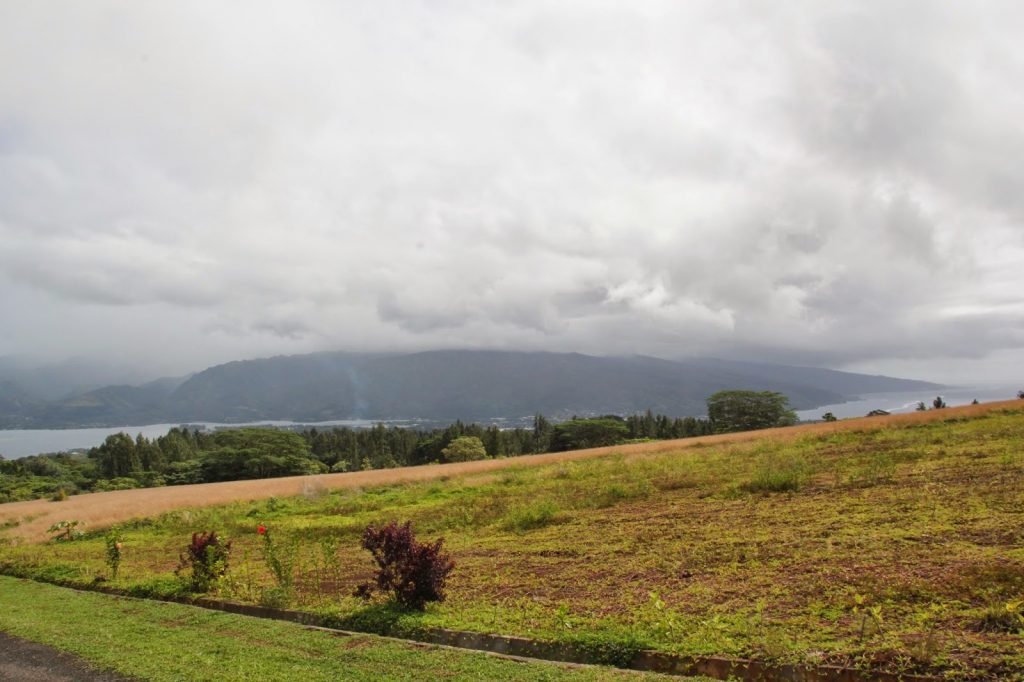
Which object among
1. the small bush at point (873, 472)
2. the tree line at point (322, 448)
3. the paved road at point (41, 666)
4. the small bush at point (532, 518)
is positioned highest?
the small bush at point (873, 472)

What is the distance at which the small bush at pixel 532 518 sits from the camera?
59.4 feet

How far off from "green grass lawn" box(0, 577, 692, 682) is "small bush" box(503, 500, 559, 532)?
911 centimetres

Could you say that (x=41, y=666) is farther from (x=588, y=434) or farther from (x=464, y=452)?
(x=588, y=434)

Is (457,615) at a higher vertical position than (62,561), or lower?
higher

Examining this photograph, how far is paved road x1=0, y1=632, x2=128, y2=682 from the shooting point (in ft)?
27.0

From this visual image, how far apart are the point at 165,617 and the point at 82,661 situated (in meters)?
2.50

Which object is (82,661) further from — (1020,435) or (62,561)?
(1020,435)

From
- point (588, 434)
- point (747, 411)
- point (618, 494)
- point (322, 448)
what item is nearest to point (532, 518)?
point (618, 494)

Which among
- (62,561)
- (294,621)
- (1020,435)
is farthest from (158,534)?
(1020,435)

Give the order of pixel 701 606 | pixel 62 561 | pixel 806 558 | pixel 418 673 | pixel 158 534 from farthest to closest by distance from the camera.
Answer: pixel 158 534
pixel 62 561
pixel 806 558
pixel 701 606
pixel 418 673

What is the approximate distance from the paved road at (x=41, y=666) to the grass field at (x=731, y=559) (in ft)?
11.0

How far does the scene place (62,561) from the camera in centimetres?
1922

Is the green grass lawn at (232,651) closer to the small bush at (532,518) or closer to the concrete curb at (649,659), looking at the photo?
the concrete curb at (649,659)

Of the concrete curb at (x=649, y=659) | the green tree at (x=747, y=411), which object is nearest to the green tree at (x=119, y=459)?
the concrete curb at (x=649, y=659)
